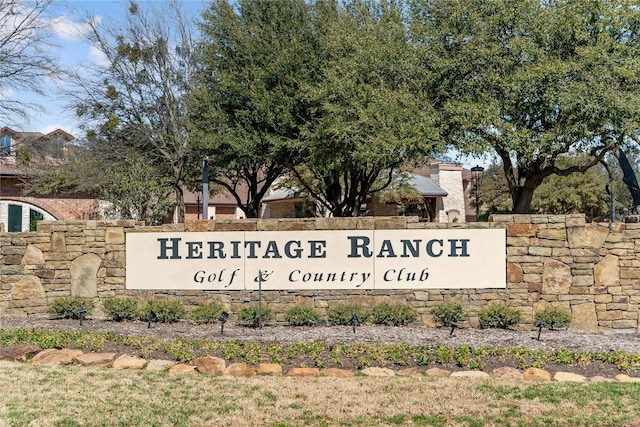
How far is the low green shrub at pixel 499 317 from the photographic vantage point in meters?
12.1

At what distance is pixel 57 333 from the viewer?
34.0 ft

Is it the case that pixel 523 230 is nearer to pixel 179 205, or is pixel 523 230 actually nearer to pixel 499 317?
pixel 499 317

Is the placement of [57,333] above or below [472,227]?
below

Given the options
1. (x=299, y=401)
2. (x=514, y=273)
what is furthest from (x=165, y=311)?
(x=514, y=273)

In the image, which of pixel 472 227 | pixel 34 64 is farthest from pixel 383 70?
pixel 34 64

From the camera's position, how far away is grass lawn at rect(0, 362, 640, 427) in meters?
6.36

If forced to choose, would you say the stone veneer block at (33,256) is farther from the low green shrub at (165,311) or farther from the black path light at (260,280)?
the black path light at (260,280)

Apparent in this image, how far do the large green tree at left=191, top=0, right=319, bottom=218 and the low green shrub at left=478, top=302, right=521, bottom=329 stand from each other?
1023cm

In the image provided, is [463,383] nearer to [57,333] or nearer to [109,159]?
[57,333]

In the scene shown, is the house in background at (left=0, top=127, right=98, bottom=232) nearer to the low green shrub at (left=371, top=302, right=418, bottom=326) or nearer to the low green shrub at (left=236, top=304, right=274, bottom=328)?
the low green shrub at (left=236, top=304, right=274, bottom=328)

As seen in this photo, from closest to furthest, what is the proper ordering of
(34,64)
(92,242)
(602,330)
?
(602,330)
(92,242)
(34,64)

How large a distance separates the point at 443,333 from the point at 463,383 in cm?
346

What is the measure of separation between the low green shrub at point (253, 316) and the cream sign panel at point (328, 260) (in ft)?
2.33

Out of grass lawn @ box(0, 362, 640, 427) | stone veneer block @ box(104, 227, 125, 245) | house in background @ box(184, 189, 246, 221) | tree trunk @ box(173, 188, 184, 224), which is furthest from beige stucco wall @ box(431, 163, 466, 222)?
grass lawn @ box(0, 362, 640, 427)
